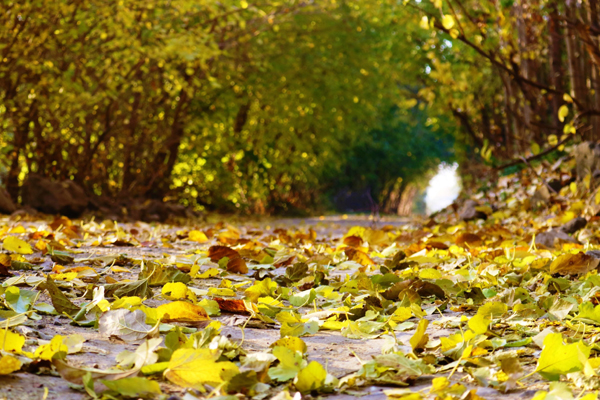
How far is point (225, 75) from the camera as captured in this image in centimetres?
988

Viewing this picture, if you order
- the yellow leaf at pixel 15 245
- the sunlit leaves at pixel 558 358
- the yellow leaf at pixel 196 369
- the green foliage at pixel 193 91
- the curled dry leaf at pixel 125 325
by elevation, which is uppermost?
the green foliage at pixel 193 91

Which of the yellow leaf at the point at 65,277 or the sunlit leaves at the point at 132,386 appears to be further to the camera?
the yellow leaf at the point at 65,277

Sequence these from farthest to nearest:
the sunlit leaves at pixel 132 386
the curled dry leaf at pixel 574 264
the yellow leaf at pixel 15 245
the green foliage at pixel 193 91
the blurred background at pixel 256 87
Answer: the green foliage at pixel 193 91 → the blurred background at pixel 256 87 → the yellow leaf at pixel 15 245 → the curled dry leaf at pixel 574 264 → the sunlit leaves at pixel 132 386

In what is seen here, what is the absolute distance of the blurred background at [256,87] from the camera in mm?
5777

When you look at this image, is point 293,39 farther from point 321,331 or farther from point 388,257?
point 321,331

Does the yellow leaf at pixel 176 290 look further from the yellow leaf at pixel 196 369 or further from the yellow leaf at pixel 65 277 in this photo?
the yellow leaf at pixel 196 369

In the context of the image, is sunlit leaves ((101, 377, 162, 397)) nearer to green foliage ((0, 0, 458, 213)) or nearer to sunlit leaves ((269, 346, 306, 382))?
sunlit leaves ((269, 346, 306, 382))

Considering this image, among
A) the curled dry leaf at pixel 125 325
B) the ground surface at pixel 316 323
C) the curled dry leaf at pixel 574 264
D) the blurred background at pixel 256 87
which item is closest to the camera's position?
the ground surface at pixel 316 323

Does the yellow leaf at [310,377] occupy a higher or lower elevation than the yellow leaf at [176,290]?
higher

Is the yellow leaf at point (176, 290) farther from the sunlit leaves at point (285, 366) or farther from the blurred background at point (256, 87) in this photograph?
the blurred background at point (256, 87)

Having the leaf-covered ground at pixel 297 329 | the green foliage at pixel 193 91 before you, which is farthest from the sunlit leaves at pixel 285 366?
the green foliage at pixel 193 91

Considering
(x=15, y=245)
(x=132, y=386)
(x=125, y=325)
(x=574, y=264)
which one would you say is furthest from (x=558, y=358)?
(x=15, y=245)

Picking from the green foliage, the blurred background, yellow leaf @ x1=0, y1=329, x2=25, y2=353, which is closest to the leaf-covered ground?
yellow leaf @ x1=0, y1=329, x2=25, y2=353

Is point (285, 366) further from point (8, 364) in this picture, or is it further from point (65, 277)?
point (65, 277)
